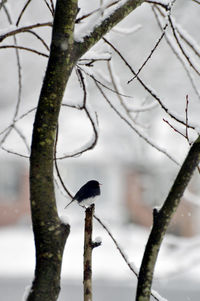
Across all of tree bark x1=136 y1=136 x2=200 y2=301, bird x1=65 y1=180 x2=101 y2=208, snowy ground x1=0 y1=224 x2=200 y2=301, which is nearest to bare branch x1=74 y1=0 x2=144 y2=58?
tree bark x1=136 y1=136 x2=200 y2=301

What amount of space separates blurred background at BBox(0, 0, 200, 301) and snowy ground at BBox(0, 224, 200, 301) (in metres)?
0.02

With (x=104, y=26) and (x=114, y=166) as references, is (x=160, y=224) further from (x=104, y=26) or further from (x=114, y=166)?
(x=114, y=166)

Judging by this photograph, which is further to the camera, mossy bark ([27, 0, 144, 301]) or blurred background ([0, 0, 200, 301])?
blurred background ([0, 0, 200, 301])

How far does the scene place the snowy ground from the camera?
891 centimetres

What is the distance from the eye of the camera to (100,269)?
36.1ft

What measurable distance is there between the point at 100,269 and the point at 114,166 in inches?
214

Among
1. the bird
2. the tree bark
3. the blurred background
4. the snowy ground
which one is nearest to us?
the tree bark

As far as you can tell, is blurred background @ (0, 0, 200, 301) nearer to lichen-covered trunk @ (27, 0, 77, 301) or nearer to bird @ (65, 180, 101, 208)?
bird @ (65, 180, 101, 208)

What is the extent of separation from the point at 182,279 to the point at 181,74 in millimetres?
4828

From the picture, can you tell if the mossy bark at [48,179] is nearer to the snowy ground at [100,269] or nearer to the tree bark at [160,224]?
the tree bark at [160,224]

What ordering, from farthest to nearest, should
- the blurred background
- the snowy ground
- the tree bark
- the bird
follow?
the blurred background
the snowy ground
the bird
the tree bark

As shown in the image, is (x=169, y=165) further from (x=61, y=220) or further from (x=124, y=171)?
(x=61, y=220)

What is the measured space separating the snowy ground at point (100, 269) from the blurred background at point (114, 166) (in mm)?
25

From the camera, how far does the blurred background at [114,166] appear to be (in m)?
9.17
